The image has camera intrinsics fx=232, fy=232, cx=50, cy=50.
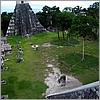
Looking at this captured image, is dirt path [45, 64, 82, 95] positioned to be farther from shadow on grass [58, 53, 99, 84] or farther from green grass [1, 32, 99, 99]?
shadow on grass [58, 53, 99, 84]

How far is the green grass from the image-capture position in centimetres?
1731

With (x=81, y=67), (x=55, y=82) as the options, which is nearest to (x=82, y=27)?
(x=81, y=67)

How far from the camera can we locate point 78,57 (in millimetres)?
24938

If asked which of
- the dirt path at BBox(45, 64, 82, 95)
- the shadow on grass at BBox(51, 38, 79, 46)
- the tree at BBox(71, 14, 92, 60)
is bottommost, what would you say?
the dirt path at BBox(45, 64, 82, 95)

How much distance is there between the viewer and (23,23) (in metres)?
40.7

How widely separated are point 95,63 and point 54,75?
16.4 feet

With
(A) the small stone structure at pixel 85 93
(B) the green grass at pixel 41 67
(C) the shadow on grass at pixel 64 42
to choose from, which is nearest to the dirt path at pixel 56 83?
(B) the green grass at pixel 41 67

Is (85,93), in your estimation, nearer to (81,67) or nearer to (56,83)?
(56,83)

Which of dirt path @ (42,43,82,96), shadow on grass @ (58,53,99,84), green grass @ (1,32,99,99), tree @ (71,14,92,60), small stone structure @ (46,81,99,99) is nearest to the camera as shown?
small stone structure @ (46,81,99,99)

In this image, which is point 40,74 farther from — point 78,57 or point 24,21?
point 24,21

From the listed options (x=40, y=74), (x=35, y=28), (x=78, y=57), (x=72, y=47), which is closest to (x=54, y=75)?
(x=40, y=74)

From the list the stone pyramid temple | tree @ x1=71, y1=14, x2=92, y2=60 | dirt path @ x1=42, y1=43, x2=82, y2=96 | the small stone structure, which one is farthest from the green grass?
the stone pyramid temple

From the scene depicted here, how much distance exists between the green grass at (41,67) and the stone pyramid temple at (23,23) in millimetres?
8103

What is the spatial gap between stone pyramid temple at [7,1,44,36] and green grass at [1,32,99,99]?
8.10m
